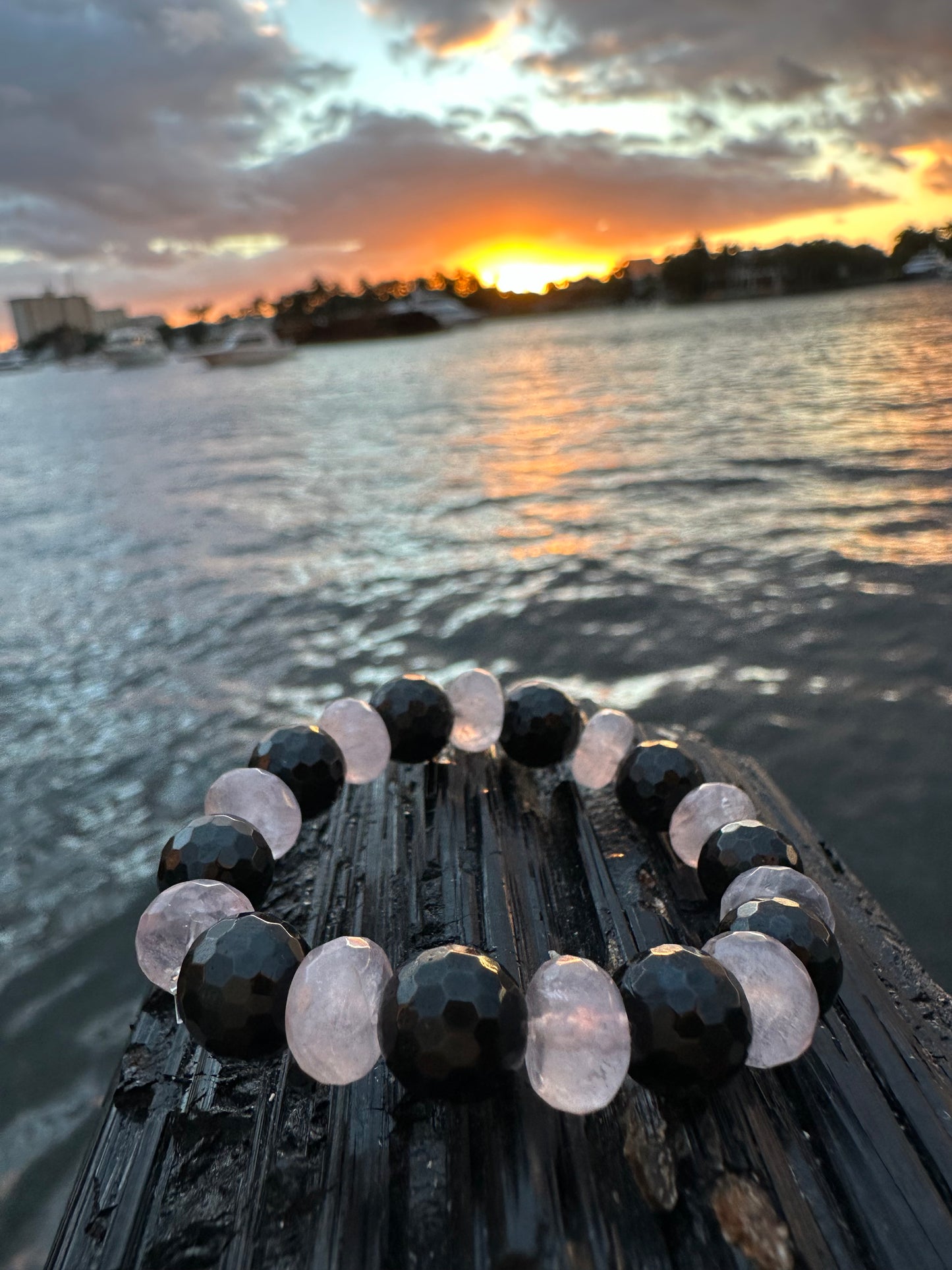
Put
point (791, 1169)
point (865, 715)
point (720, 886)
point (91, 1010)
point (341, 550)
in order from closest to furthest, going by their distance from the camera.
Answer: point (791, 1169)
point (720, 886)
point (91, 1010)
point (865, 715)
point (341, 550)

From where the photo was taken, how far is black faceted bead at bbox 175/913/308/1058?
2266mm

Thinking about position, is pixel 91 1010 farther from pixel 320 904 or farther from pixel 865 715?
pixel 865 715

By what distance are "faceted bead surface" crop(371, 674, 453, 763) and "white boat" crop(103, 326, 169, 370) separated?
102m

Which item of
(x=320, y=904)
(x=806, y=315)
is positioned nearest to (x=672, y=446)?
(x=320, y=904)

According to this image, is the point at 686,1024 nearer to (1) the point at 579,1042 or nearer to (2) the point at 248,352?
(1) the point at 579,1042

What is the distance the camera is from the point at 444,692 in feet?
13.0

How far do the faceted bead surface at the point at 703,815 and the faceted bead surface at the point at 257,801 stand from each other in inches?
63.1

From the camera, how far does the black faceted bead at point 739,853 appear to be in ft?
9.31

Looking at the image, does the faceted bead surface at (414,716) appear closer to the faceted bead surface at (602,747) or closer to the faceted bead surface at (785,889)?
the faceted bead surface at (602,747)

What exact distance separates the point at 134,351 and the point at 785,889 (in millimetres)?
104005

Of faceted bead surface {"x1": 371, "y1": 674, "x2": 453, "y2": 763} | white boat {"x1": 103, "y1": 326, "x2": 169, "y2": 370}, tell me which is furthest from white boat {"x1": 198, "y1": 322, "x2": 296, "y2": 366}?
faceted bead surface {"x1": 371, "y1": 674, "x2": 453, "y2": 763}

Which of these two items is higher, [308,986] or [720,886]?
[308,986]

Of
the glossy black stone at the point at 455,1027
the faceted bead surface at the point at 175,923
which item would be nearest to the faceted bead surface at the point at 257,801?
the faceted bead surface at the point at 175,923

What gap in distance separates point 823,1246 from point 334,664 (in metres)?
5.74
